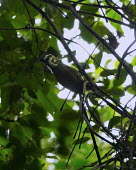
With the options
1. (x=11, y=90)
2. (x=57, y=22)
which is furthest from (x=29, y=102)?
(x=57, y=22)

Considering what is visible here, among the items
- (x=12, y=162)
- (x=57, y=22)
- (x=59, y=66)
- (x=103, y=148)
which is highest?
(x=57, y=22)

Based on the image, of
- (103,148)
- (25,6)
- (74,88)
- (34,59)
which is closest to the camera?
(74,88)

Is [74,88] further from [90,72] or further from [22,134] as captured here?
[90,72]

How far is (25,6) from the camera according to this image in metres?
1.25

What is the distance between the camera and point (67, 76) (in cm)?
115

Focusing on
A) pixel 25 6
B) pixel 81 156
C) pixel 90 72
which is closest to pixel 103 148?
pixel 81 156

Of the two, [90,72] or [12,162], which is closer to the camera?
[12,162]

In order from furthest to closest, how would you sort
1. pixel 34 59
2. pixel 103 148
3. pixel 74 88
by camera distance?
pixel 103 148
pixel 34 59
pixel 74 88

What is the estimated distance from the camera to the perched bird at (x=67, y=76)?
1.10m

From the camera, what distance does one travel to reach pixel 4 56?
1.40 m

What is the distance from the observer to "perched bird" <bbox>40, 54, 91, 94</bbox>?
1.10m

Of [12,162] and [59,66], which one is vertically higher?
[59,66]

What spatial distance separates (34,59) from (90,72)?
27 centimetres

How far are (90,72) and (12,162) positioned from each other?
0.51 meters
